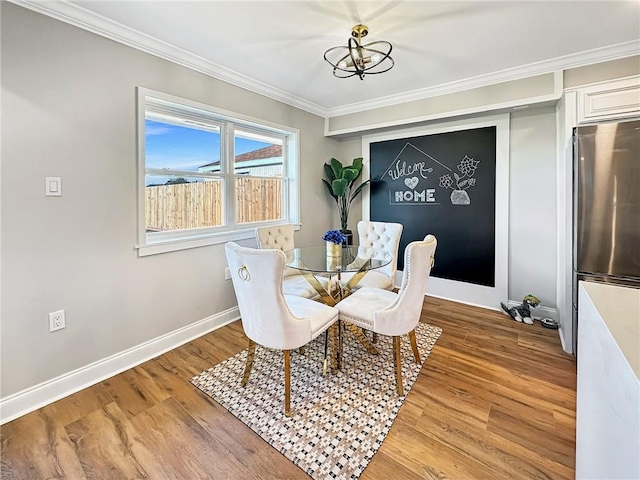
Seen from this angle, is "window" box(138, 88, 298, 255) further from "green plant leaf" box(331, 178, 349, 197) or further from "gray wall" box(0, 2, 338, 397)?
"green plant leaf" box(331, 178, 349, 197)

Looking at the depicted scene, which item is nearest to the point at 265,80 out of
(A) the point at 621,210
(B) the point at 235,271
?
(B) the point at 235,271

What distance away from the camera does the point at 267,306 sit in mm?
1701

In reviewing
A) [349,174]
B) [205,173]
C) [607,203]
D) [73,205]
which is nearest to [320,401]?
[73,205]

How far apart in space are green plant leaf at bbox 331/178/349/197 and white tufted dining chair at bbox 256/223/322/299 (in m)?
1.14

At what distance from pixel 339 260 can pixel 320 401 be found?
42.2 inches

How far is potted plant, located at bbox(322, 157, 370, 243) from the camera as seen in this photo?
13.5 ft

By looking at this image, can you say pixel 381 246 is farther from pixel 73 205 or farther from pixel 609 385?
pixel 73 205

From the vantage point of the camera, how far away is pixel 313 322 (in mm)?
1923

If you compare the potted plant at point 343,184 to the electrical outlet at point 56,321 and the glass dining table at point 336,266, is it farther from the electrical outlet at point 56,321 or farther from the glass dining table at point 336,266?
the electrical outlet at point 56,321

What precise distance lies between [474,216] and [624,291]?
268cm

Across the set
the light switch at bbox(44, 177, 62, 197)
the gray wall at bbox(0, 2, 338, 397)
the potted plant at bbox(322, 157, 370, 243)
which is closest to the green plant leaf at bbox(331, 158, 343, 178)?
the potted plant at bbox(322, 157, 370, 243)

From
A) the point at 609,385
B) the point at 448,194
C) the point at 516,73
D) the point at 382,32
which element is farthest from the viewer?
the point at 448,194

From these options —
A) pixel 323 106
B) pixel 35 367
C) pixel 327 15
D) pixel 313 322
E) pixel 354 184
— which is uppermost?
pixel 323 106

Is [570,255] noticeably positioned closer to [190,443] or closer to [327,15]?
[327,15]
